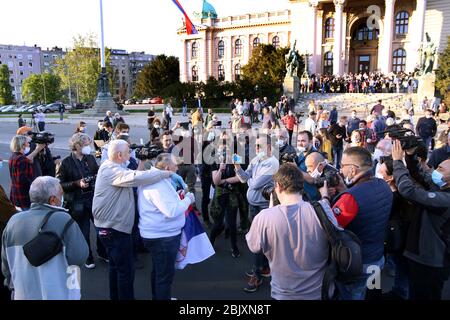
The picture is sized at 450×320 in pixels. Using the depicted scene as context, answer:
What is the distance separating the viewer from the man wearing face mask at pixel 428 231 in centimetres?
335

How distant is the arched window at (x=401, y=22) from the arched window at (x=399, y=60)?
2.68 metres

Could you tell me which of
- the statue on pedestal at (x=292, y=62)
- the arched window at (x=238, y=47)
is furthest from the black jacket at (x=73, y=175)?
the arched window at (x=238, y=47)

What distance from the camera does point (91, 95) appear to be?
60.9 metres

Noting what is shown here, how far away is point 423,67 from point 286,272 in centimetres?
3487

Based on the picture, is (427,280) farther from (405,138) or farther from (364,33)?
(364,33)

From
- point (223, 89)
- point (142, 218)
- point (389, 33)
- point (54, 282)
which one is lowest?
point (54, 282)

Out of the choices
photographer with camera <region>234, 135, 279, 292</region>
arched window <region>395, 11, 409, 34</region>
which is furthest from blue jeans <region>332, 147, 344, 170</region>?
arched window <region>395, 11, 409, 34</region>

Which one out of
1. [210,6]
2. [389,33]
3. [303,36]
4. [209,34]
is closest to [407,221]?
[389,33]

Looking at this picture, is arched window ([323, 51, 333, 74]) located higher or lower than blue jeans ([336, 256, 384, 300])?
higher

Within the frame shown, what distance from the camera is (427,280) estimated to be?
358 centimetres

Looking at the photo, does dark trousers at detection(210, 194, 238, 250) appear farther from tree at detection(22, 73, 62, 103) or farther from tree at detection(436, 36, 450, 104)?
tree at detection(22, 73, 62, 103)

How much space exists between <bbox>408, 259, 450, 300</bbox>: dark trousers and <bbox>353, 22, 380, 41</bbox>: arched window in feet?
187

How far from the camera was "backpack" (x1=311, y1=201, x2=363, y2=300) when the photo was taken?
2691mm

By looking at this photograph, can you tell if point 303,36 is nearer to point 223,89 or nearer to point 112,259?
point 223,89
